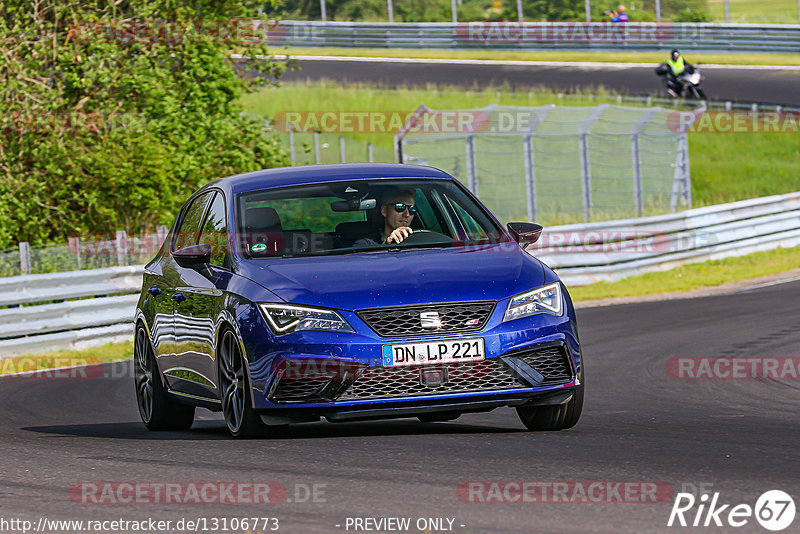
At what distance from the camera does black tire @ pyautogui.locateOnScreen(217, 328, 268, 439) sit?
812 cm

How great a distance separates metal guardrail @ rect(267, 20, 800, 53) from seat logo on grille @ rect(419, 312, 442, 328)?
42484mm

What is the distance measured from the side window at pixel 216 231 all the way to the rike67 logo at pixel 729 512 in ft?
12.6

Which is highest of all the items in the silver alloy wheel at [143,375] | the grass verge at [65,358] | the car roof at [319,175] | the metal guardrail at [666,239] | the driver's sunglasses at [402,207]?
the car roof at [319,175]

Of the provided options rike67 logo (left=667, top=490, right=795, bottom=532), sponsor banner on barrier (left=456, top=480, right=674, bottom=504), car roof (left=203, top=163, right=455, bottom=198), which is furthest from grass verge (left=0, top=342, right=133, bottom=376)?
rike67 logo (left=667, top=490, right=795, bottom=532)

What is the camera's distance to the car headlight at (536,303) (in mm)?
7930

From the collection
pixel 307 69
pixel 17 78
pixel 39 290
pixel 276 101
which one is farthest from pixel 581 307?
pixel 307 69

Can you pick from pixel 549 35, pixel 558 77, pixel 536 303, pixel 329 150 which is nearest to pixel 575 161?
pixel 329 150

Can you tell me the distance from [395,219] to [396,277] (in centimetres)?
114

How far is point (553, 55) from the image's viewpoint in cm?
5059

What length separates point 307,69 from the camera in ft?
160

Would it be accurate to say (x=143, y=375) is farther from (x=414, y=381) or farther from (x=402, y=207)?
(x=414, y=381)

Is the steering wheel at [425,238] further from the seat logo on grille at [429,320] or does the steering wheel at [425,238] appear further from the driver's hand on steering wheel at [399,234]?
the seat logo on grille at [429,320]

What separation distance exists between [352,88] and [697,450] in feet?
121

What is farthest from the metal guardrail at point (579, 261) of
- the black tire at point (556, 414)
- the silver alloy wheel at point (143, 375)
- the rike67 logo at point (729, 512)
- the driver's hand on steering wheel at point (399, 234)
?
the rike67 logo at point (729, 512)
